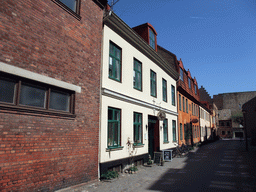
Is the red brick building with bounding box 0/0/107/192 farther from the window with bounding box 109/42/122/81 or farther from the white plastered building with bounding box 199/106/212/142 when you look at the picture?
the white plastered building with bounding box 199/106/212/142

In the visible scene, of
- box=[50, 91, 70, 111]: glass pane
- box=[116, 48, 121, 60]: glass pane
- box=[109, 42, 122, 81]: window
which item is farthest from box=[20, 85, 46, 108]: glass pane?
box=[116, 48, 121, 60]: glass pane

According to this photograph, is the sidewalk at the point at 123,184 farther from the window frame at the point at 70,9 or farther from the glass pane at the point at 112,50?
the window frame at the point at 70,9

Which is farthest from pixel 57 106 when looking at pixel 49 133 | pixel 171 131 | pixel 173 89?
pixel 173 89

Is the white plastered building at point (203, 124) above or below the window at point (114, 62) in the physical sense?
below

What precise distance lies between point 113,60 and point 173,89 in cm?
1054

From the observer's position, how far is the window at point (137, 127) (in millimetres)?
11227

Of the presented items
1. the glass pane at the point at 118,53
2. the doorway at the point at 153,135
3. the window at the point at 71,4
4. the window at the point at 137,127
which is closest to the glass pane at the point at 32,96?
the window at the point at 71,4

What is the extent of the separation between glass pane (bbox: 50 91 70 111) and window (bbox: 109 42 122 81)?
119 inches

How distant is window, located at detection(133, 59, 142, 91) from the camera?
11735 millimetres

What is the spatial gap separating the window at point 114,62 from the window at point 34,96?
3.04 meters

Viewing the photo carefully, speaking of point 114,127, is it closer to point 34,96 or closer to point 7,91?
point 34,96

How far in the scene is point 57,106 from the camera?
648 centimetres

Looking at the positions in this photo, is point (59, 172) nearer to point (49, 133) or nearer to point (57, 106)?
point (49, 133)

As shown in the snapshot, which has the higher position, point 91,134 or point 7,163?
point 91,134
